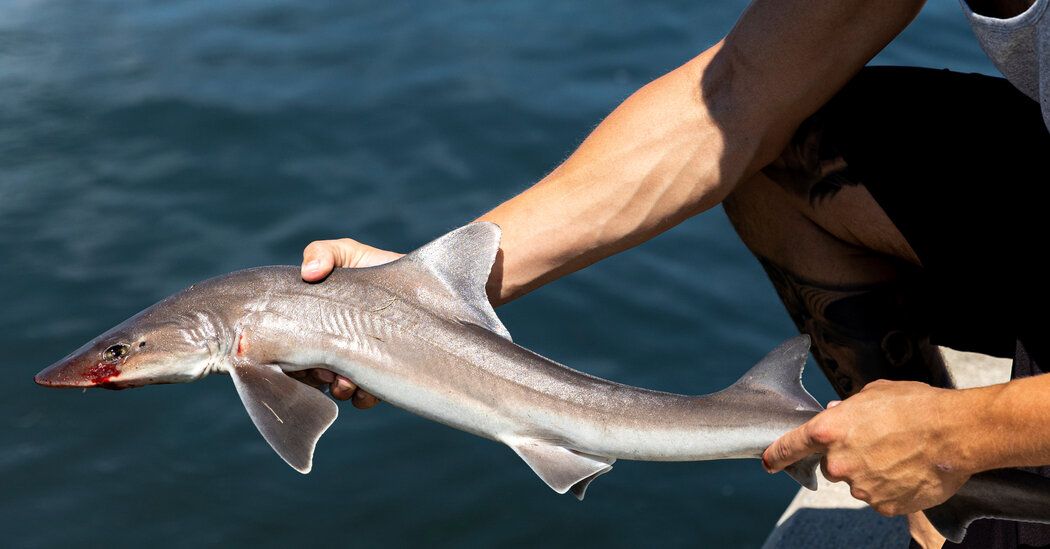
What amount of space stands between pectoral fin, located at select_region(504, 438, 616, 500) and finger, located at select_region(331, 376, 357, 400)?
0.39 metres

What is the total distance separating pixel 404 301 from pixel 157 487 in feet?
8.11

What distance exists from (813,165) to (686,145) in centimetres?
34

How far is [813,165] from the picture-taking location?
3.14 m

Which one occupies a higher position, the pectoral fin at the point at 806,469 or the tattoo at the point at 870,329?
the pectoral fin at the point at 806,469

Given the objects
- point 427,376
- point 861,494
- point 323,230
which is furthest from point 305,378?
point 323,230

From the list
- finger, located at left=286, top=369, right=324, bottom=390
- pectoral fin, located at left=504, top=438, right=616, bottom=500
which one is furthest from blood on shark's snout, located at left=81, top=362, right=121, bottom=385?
pectoral fin, located at left=504, top=438, right=616, bottom=500

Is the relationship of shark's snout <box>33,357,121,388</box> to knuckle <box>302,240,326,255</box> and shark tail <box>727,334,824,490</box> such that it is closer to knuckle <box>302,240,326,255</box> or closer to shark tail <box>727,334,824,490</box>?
knuckle <box>302,240,326,255</box>

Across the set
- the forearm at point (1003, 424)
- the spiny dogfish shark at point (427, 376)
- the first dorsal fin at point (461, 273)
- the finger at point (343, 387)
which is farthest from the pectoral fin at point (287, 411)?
the forearm at point (1003, 424)

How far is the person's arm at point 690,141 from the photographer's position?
298 centimetres

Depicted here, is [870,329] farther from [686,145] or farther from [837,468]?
[837,468]

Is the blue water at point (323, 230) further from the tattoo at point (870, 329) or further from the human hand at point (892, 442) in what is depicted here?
the human hand at point (892, 442)

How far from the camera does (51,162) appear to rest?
6457 mm

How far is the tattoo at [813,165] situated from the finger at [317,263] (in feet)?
4.15

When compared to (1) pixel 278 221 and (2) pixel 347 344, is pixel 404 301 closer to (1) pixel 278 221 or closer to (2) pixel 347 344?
(2) pixel 347 344
